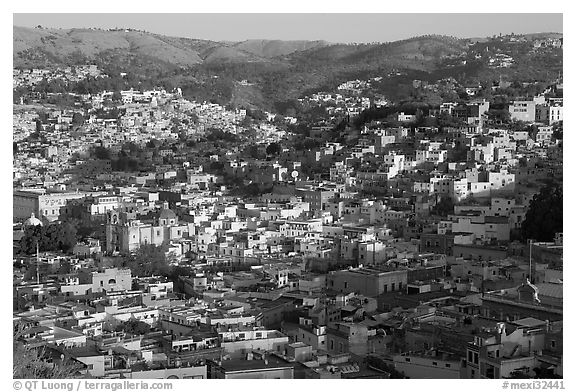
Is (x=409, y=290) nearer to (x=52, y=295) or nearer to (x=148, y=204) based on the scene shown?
(x=52, y=295)

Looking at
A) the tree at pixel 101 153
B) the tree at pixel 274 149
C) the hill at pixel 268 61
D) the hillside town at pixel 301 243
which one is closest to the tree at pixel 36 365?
the hillside town at pixel 301 243

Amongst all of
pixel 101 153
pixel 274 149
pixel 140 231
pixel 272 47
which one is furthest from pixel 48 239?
pixel 272 47

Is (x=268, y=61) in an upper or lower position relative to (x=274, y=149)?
upper

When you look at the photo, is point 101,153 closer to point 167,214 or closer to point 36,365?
point 167,214

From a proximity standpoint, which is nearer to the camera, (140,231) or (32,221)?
(140,231)

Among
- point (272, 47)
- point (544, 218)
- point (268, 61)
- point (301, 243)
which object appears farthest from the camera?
point (272, 47)

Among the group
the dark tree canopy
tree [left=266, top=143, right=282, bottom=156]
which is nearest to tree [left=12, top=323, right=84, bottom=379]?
the dark tree canopy
